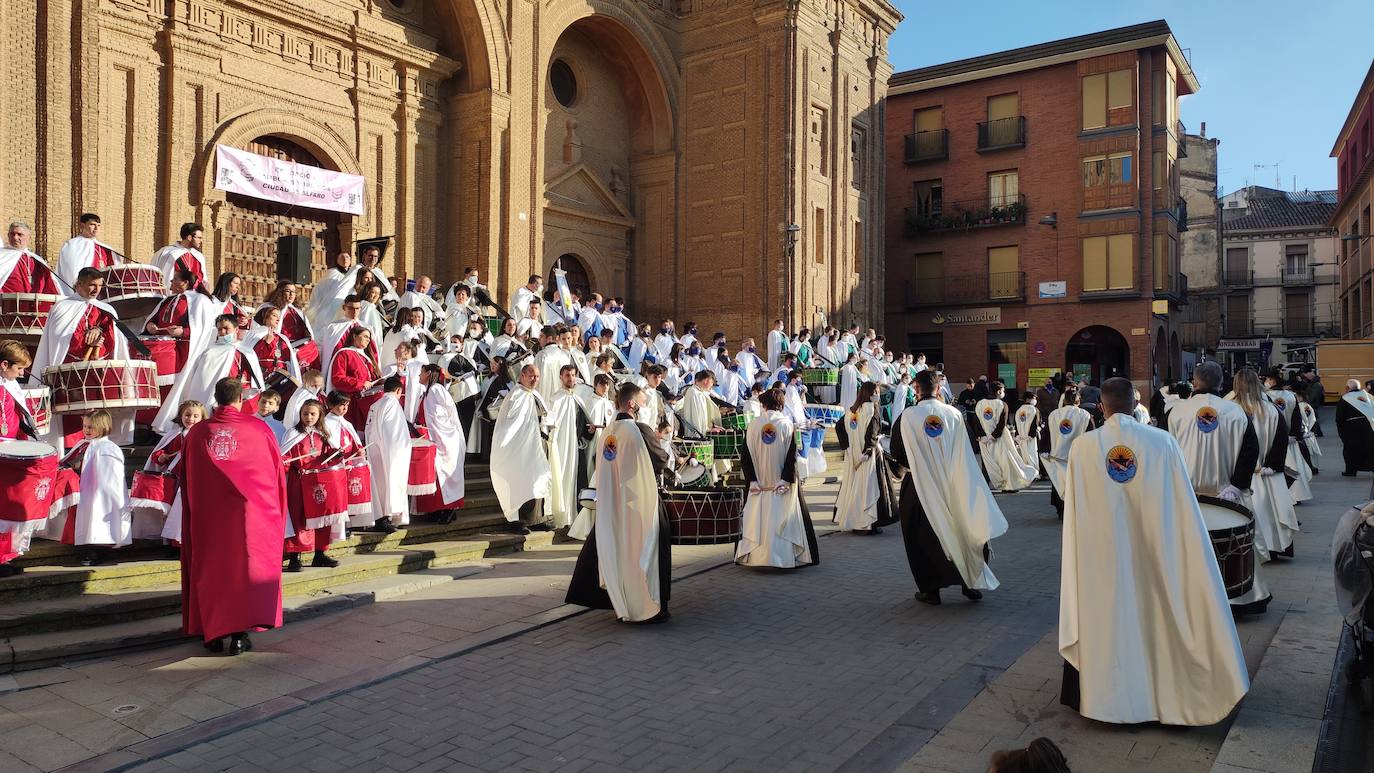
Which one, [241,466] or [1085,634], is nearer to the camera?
[1085,634]

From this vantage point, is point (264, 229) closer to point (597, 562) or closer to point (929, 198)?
point (597, 562)

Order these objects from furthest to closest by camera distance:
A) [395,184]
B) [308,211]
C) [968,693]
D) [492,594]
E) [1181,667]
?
[395,184]
[308,211]
[492,594]
[968,693]
[1181,667]

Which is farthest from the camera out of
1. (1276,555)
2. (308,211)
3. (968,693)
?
(308,211)

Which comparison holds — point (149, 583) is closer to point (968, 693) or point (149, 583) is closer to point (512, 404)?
point (512, 404)

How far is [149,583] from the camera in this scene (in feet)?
23.7

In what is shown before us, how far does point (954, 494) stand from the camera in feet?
25.4

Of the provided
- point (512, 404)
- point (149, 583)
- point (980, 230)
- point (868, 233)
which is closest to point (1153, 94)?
point (980, 230)

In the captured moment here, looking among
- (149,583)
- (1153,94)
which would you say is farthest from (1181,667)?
(1153,94)

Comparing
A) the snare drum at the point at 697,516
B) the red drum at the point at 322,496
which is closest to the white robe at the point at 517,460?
the red drum at the point at 322,496

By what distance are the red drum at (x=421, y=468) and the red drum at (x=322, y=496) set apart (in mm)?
1643

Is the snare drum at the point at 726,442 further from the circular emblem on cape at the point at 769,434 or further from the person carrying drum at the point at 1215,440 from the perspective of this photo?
the person carrying drum at the point at 1215,440

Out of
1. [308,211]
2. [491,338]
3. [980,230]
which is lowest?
[491,338]

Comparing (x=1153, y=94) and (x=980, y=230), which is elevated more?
(x=1153, y=94)

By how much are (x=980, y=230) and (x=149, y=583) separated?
33.5 m
